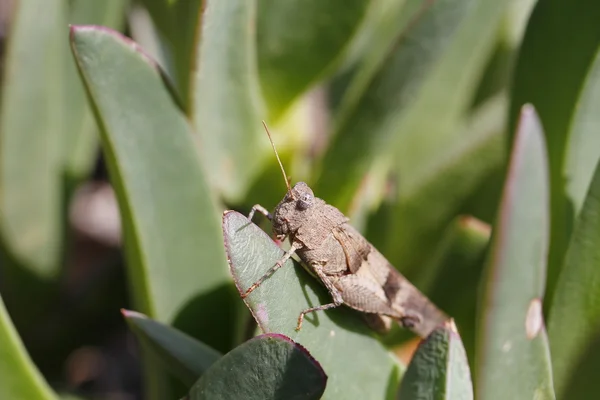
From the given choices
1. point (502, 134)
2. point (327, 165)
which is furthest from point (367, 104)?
point (502, 134)

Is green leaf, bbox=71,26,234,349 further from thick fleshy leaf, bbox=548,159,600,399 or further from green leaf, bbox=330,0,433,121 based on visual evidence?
thick fleshy leaf, bbox=548,159,600,399

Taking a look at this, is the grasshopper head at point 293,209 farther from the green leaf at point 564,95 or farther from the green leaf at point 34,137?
the green leaf at point 34,137

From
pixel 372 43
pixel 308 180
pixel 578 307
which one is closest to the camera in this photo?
pixel 578 307

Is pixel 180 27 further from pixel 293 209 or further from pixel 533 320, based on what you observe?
pixel 533 320

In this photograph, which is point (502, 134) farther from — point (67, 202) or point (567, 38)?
point (67, 202)

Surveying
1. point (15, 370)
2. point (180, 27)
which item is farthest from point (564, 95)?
point (15, 370)
